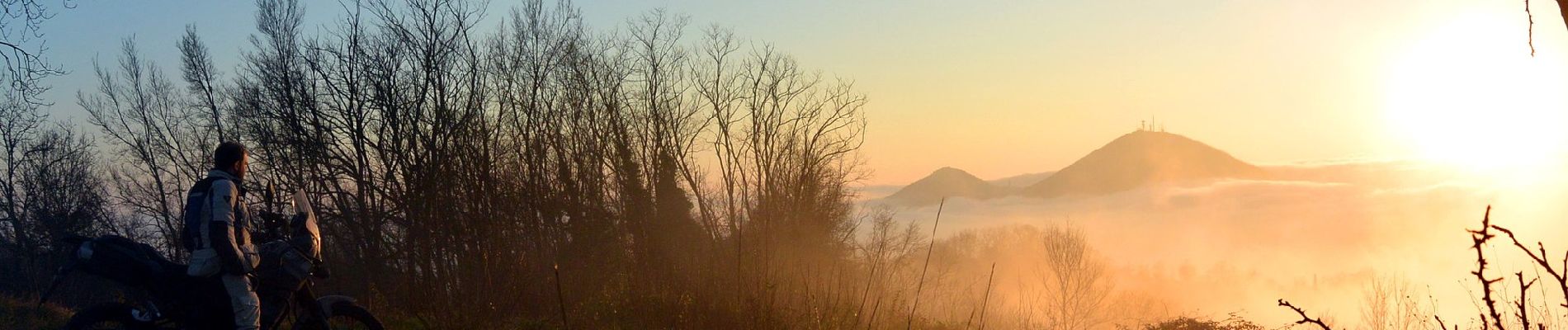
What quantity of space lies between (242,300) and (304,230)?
63 centimetres

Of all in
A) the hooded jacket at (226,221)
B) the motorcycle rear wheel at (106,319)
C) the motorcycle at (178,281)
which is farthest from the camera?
the motorcycle rear wheel at (106,319)

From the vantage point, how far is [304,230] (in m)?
6.93

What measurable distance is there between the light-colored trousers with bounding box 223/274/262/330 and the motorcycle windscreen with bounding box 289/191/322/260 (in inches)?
17.1

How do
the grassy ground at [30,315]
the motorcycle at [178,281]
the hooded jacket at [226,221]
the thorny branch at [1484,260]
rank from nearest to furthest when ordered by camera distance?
1. the thorny branch at [1484,260]
2. the hooded jacket at [226,221]
3. the motorcycle at [178,281]
4. the grassy ground at [30,315]

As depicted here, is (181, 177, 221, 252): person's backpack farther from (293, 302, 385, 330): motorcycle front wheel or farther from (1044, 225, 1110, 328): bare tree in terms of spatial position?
(1044, 225, 1110, 328): bare tree

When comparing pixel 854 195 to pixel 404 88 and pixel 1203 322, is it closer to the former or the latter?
pixel 1203 322

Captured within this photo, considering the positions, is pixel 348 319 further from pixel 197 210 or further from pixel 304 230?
pixel 197 210

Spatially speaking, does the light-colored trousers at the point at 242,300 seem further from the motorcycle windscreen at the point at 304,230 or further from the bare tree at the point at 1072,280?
the bare tree at the point at 1072,280

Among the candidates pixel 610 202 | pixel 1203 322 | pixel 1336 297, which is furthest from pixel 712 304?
pixel 1336 297

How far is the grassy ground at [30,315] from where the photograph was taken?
36.6 feet

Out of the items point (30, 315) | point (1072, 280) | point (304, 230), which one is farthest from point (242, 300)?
point (1072, 280)

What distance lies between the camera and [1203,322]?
38.8m

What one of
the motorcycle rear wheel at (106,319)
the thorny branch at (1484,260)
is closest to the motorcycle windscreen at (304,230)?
the motorcycle rear wheel at (106,319)

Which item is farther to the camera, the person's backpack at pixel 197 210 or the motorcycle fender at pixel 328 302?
the motorcycle fender at pixel 328 302
